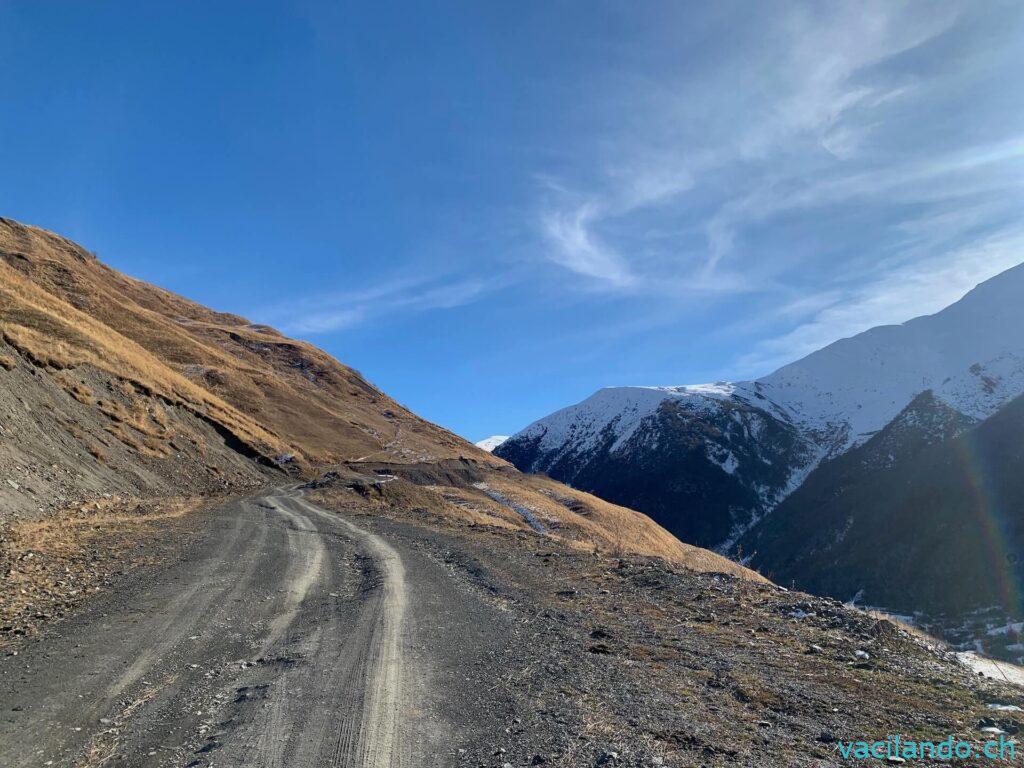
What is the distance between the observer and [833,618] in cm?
1120

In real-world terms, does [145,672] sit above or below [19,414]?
below

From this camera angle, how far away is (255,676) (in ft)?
24.6

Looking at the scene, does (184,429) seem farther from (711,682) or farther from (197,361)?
(711,682)

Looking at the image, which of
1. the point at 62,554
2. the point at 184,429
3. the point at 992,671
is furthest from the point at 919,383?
the point at 62,554

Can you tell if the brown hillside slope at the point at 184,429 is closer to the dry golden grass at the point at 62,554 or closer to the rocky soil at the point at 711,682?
the dry golden grass at the point at 62,554

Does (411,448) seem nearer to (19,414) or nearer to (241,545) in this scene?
(19,414)

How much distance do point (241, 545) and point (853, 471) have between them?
450ft

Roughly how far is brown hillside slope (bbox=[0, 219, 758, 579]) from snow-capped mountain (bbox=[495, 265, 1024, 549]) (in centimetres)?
7632

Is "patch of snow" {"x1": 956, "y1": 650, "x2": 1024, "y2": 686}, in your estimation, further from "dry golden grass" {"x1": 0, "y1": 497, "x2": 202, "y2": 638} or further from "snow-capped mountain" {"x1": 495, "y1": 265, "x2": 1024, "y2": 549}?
"snow-capped mountain" {"x1": 495, "y1": 265, "x2": 1024, "y2": 549}

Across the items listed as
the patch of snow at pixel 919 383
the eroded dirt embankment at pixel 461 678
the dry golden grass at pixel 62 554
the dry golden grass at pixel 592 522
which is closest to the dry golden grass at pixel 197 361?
the dry golden grass at pixel 592 522

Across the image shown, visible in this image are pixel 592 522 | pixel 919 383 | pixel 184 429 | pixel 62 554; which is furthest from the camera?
pixel 919 383

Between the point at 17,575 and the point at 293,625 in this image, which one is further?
the point at 17,575

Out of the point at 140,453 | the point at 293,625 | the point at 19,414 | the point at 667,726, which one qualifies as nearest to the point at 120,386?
the point at 140,453

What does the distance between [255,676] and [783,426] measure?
7666 inches
